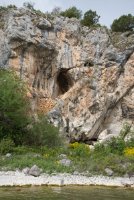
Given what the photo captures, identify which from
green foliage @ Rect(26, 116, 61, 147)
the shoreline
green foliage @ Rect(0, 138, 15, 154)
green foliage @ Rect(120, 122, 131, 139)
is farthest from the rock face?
the shoreline

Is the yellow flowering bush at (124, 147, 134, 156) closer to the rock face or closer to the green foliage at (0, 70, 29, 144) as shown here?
the green foliage at (0, 70, 29, 144)

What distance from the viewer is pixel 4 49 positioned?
60156 mm

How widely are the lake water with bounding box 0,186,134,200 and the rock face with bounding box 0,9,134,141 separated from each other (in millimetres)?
29569

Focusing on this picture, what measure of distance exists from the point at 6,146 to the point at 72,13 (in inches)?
1573

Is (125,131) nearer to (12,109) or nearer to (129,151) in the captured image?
(129,151)

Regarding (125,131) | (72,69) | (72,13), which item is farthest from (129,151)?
(72,13)

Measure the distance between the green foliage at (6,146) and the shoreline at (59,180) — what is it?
8.80 meters

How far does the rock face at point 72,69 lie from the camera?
6091 centimetres

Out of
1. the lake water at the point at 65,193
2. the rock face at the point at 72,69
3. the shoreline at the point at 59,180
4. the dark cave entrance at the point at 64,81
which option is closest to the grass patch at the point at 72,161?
the shoreline at the point at 59,180

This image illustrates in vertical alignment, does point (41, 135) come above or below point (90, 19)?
below

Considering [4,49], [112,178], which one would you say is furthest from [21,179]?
[4,49]

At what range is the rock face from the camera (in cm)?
6091

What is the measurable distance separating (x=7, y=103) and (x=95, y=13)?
121 feet

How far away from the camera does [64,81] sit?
66.6 metres
